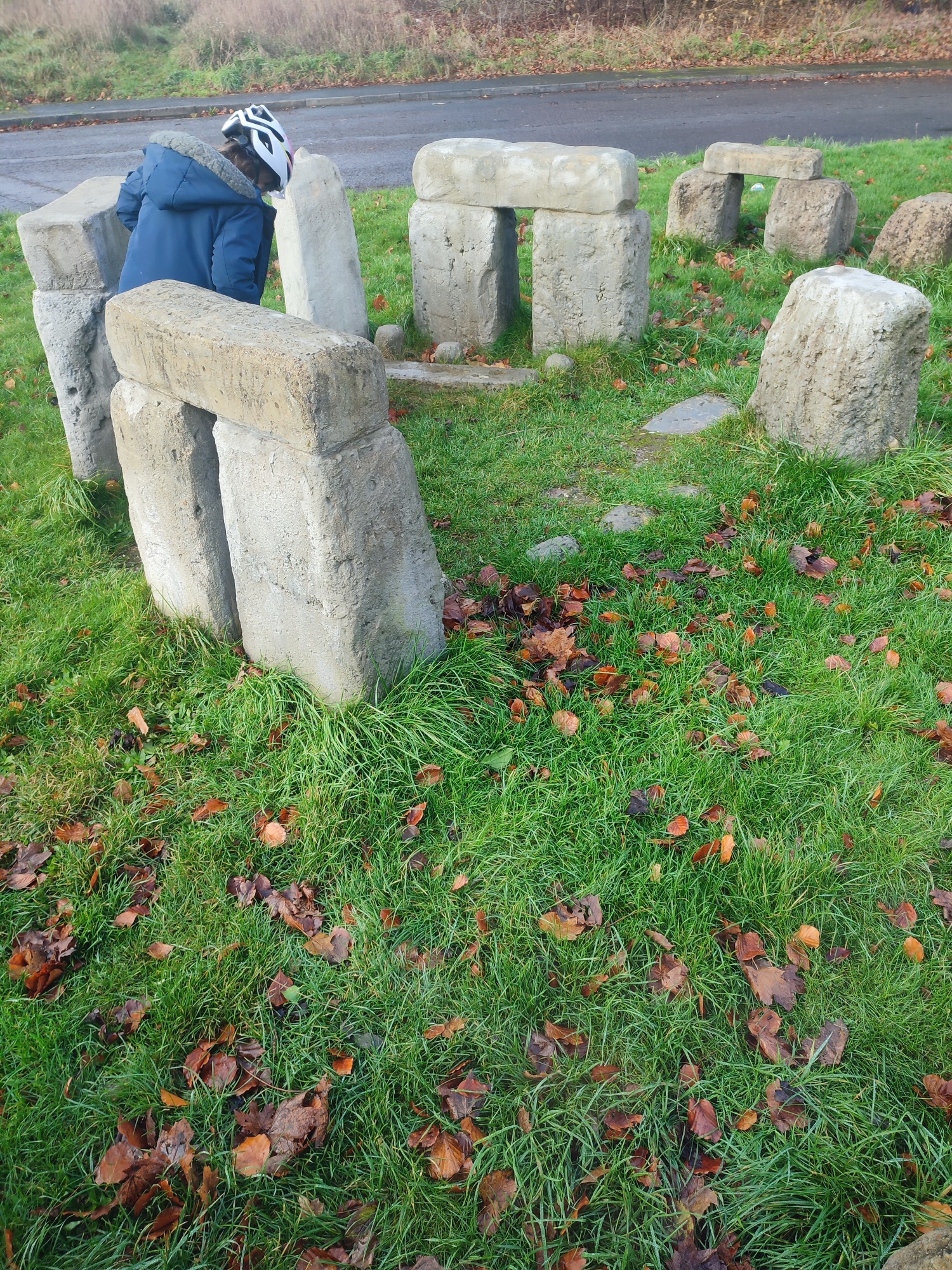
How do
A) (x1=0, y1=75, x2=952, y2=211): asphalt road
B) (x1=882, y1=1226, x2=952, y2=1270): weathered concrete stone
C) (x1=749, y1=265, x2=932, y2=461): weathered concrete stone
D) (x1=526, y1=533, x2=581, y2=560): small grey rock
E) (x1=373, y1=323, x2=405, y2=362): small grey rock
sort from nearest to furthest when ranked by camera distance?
(x1=882, y1=1226, x2=952, y2=1270): weathered concrete stone < (x1=526, y1=533, x2=581, y2=560): small grey rock < (x1=749, y1=265, x2=932, y2=461): weathered concrete stone < (x1=373, y1=323, x2=405, y2=362): small grey rock < (x1=0, y1=75, x2=952, y2=211): asphalt road

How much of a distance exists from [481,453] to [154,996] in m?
3.46

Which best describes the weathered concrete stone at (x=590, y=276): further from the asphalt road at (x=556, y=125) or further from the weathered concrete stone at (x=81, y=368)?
the asphalt road at (x=556, y=125)

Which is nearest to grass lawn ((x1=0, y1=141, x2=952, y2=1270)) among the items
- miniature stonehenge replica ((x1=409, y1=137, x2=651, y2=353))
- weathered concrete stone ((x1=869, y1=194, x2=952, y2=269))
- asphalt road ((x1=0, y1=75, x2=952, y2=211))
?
miniature stonehenge replica ((x1=409, y1=137, x2=651, y2=353))

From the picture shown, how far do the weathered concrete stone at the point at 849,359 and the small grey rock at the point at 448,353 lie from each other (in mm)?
2225

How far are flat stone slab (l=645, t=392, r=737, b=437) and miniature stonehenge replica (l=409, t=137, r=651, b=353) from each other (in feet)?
2.39

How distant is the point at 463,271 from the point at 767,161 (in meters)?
A: 2.84

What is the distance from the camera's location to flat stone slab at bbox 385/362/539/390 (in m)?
5.70

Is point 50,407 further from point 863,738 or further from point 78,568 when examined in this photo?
point 863,738

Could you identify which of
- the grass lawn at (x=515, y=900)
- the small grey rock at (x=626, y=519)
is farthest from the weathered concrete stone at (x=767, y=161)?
the small grey rock at (x=626, y=519)

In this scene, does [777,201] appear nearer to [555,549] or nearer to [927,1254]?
[555,549]

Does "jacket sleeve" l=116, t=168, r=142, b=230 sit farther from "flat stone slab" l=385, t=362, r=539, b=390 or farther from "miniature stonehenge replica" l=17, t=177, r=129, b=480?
"flat stone slab" l=385, t=362, r=539, b=390

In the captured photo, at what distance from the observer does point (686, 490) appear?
4.65 m

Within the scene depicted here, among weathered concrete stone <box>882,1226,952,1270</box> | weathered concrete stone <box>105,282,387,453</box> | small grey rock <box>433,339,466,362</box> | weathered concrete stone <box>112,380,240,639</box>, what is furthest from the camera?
small grey rock <box>433,339,466,362</box>

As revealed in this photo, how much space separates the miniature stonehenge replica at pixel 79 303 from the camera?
177 inches
